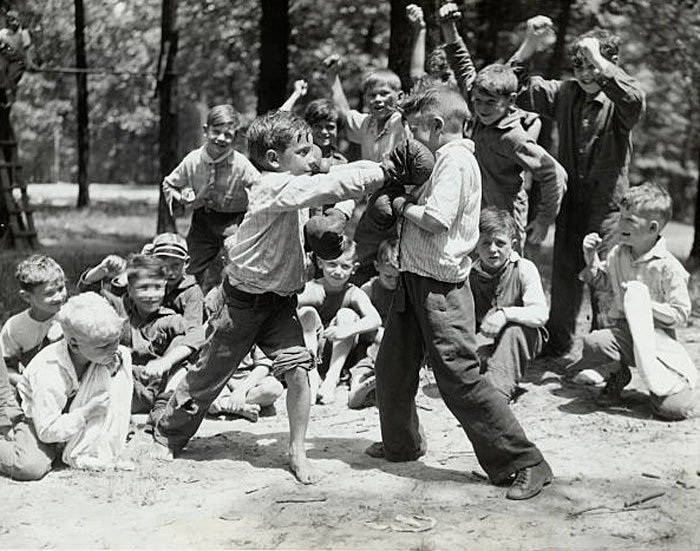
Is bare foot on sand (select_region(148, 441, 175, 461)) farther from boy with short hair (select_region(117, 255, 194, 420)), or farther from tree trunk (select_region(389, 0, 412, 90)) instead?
tree trunk (select_region(389, 0, 412, 90))

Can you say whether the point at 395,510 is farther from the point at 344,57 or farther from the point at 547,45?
the point at 344,57

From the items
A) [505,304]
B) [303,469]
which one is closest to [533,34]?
[505,304]

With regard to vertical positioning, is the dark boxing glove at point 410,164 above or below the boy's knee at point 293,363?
above

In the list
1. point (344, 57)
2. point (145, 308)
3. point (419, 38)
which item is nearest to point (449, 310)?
point (145, 308)

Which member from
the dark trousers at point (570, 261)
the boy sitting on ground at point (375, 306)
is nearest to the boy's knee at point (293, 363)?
the boy sitting on ground at point (375, 306)

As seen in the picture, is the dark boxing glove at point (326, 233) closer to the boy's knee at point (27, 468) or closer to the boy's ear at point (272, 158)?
the boy's ear at point (272, 158)

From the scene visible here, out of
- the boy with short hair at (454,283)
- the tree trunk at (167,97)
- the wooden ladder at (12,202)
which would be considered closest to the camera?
the boy with short hair at (454,283)

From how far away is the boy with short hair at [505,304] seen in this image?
602cm

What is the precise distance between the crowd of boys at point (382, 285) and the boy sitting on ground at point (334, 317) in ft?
0.05

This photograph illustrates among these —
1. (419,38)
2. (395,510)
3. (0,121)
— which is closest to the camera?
(395,510)

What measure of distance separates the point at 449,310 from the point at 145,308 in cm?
227

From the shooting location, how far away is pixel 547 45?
1839cm

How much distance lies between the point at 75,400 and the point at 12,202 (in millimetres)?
8229

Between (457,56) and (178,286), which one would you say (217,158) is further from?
(457,56)
